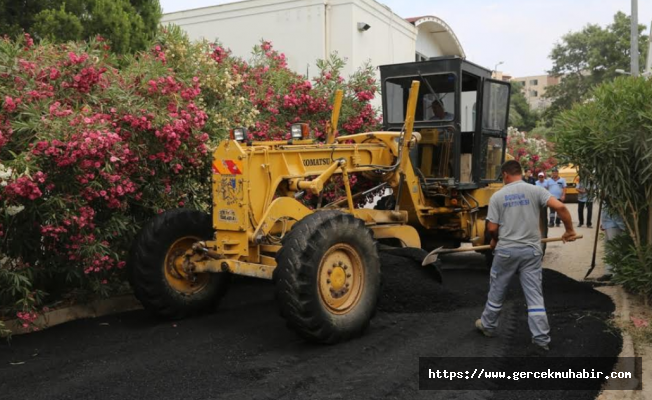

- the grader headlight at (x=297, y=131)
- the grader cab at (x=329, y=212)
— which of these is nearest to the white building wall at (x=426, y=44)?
the grader cab at (x=329, y=212)

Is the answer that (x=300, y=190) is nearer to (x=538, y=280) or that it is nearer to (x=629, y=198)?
(x=538, y=280)

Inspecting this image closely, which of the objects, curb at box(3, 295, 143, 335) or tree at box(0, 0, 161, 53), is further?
tree at box(0, 0, 161, 53)

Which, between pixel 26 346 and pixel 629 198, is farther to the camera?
pixel 629 198

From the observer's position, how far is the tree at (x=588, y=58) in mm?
48625

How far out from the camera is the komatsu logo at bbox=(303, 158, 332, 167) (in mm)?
6773

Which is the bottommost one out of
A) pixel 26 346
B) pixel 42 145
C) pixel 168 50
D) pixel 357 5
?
pixel 26 346

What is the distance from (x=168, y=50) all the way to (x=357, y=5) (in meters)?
7.09

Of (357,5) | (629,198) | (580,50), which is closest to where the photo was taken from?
(629,198)

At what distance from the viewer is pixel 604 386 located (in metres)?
4.80

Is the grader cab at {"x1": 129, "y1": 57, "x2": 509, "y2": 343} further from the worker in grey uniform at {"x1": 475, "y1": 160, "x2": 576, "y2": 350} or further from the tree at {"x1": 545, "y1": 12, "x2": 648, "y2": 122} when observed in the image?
the tree at {"x1": 545, "y1": 12, "x2": 648, "y2": 122}

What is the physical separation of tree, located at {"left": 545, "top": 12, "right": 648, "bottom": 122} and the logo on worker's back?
43.9 m

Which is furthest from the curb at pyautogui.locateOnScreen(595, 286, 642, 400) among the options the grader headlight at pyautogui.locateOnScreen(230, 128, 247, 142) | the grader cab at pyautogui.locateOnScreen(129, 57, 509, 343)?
the grader headlight at pyautogui.locateOnScreen(230, 128, 247, 142)

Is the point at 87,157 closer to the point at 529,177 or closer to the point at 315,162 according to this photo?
the point at 315,162

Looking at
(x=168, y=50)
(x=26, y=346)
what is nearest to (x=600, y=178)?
(x=168, y=50)
